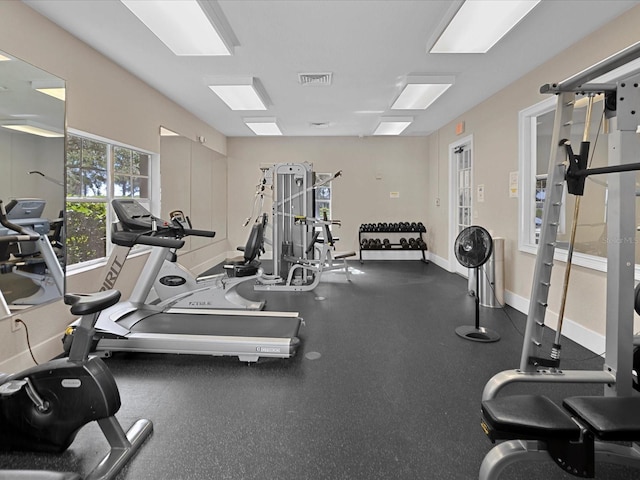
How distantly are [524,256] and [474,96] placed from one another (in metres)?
2.22

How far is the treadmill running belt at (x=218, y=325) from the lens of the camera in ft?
9.69

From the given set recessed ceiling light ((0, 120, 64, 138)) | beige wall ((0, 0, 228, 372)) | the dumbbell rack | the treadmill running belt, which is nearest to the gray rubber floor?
the treadmill running belt

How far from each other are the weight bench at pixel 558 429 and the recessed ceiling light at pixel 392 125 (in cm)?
518

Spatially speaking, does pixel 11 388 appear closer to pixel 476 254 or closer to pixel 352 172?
pixel 476 254

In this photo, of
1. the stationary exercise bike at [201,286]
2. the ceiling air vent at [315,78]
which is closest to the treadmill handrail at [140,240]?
the stationary exercise bike at [201,286]

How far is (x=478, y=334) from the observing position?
3.42 meters

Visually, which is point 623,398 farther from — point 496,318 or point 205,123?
point 205,123

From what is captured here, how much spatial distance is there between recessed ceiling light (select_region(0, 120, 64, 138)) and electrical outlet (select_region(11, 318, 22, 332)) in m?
1.31

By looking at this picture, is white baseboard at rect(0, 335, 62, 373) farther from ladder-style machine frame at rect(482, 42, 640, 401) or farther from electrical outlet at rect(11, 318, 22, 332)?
ladder-style machine frame at rect(482, 42, 640, 401)

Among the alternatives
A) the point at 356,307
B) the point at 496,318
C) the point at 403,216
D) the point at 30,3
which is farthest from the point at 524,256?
the point at 30,3

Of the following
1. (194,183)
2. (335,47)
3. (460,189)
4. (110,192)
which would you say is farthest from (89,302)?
(460,189)

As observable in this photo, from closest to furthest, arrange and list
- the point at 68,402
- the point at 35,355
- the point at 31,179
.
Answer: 1. the point at 68,402
2. the point at 31,179
3. the point at 35,355

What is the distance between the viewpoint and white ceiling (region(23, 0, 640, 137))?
270 centimetres

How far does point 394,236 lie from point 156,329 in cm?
579
